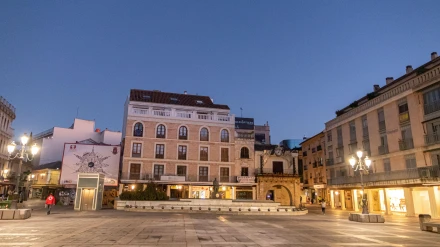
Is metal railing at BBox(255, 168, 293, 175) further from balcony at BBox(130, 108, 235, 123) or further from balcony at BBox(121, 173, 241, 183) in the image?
balcony at BBox(130, 108, 235, 123)

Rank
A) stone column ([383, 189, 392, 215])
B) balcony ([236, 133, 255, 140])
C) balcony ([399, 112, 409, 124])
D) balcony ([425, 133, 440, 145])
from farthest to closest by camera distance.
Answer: balcony ([236, 133, 255, 140])
stone column ([383, 189, 392, 215])
balcony ([399, 112, 409, 124])
balcony ([425, 133, 440, 145])

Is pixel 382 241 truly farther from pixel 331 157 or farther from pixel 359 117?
pixel 331 157

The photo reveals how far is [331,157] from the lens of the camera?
44.2 m

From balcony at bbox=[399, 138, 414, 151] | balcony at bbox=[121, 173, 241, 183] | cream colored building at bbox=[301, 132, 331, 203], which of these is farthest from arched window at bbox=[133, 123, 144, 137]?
balcony at bbox=[399, 138, 414, 151]

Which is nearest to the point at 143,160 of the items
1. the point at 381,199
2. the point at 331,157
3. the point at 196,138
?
the point at 196,138

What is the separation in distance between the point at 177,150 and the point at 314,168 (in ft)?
86.4

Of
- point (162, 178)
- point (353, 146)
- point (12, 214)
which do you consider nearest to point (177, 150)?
point (162, 178)

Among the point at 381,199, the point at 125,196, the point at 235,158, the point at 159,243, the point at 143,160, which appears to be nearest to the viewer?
the point at 159,243

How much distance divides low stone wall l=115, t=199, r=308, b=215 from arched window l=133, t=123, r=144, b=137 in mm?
13727

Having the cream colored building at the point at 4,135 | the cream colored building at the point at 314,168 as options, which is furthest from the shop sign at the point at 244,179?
the cream colored building at the point at 4,135

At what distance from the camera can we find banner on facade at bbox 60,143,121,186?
38750mm

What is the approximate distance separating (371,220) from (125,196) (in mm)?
21550

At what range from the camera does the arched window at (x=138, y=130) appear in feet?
135

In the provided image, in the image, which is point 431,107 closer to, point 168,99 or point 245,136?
point 245,136
